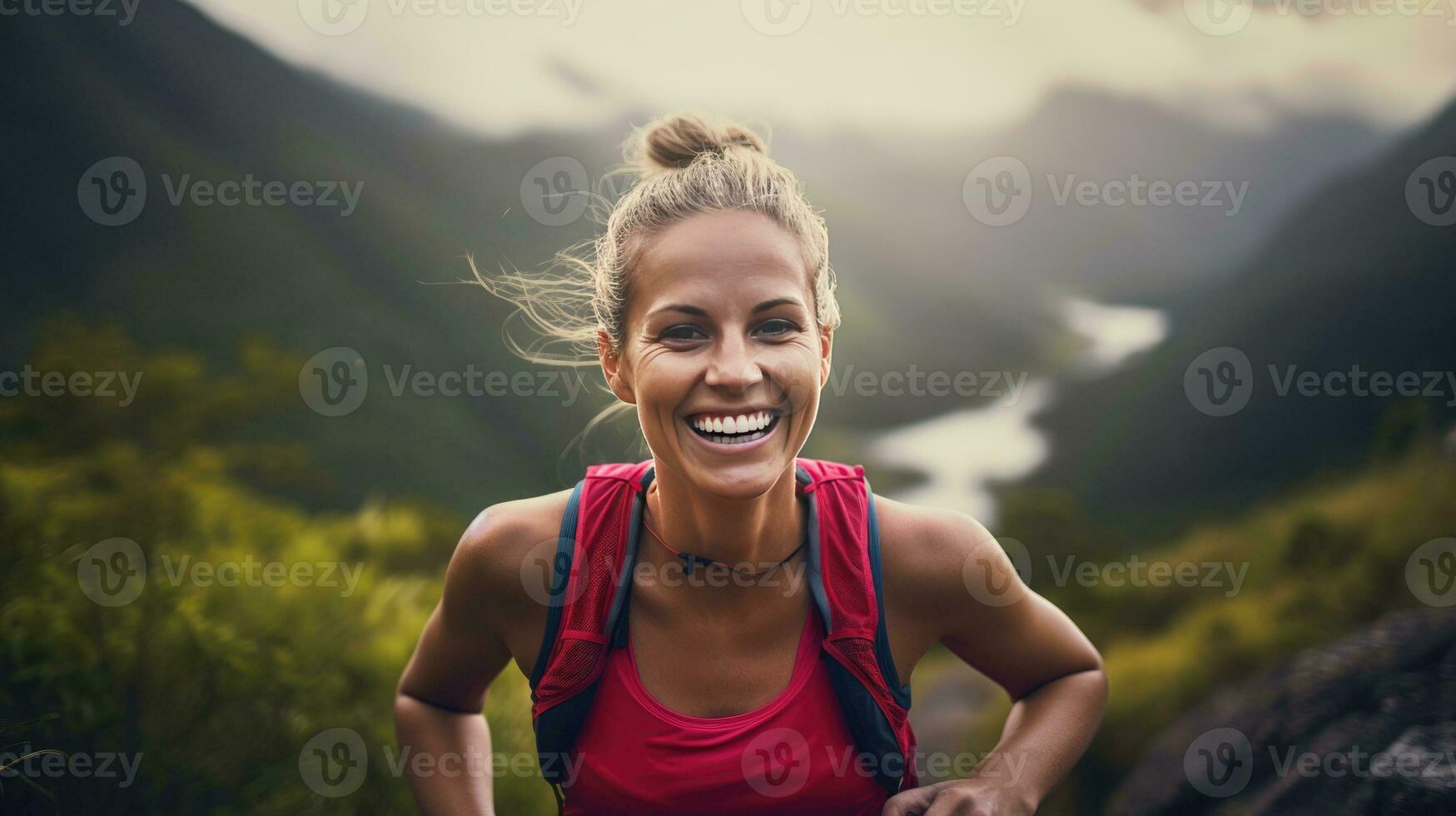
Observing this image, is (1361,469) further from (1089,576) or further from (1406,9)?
(1406,9)

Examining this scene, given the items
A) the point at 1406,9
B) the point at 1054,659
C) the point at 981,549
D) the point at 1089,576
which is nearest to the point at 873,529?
the point at 981,549

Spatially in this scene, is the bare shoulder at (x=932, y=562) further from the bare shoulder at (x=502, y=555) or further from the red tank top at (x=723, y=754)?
the bare shoulder at (x=502, y=555)

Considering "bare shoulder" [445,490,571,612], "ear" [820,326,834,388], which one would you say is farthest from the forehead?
"bare shoulder" [445,490,571,612]

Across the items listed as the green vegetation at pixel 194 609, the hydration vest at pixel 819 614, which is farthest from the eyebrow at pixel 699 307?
the green vegetation at pixel 194 609

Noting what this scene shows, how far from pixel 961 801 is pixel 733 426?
912mm

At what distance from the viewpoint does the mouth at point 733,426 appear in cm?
171

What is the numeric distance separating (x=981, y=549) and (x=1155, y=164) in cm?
275

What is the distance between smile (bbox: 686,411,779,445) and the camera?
171 centimetres

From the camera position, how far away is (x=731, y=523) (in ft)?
6.15

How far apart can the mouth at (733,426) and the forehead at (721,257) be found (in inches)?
9.7

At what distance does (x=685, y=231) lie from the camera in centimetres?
180

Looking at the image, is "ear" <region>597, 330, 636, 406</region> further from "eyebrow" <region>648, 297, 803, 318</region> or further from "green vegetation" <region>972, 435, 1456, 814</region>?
"green vegetation" <region>972, 435, 1456, 814</region>

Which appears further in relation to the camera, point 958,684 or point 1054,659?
point 958,684

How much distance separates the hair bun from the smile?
2.04 ft
